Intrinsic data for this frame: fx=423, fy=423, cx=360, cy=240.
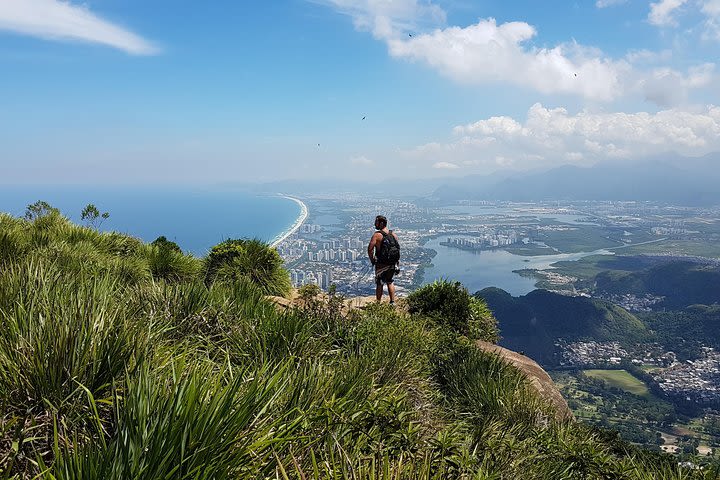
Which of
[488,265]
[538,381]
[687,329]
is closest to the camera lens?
[538,381]

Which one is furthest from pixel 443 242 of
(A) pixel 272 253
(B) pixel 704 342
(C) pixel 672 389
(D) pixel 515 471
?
(D) pixel 515 471

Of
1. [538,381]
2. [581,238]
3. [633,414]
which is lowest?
[633,414]

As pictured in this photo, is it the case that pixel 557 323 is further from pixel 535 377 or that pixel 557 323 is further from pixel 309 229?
pixel 535 377

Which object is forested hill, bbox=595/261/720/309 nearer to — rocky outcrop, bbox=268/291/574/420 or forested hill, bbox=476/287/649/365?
forested hill, bbox=476/287/649/365

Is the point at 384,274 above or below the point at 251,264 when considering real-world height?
above

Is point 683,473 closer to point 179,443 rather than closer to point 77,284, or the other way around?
point 179,443

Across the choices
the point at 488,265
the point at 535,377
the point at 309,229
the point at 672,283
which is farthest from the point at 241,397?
the point at 488,265
